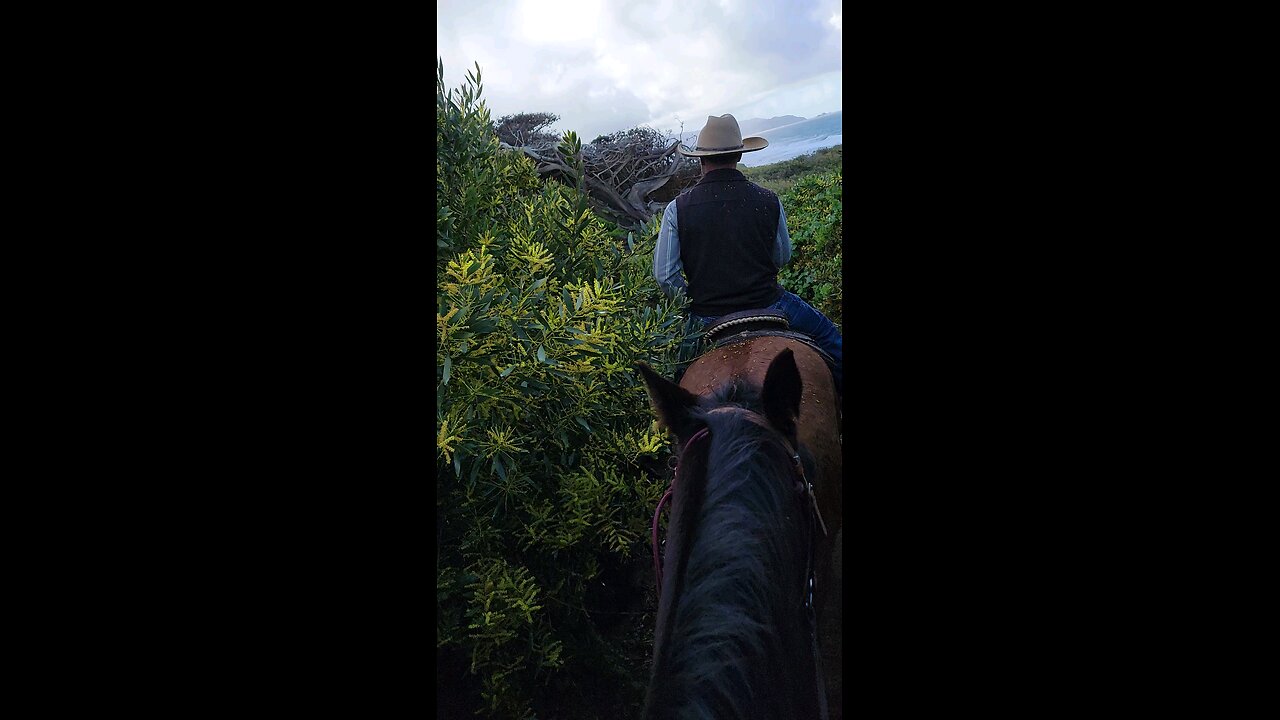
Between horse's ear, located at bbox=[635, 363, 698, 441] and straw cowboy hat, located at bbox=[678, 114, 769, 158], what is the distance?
91 centimetres

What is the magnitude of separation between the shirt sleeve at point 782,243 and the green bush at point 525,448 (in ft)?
1.68

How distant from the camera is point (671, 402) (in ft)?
6.57

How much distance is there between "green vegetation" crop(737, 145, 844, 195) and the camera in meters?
2.31

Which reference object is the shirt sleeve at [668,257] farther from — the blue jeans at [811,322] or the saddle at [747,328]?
the blue jeans at [811,322]

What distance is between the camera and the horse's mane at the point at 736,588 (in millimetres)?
1521

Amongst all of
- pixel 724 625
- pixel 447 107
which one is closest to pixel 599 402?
pixel 724 625

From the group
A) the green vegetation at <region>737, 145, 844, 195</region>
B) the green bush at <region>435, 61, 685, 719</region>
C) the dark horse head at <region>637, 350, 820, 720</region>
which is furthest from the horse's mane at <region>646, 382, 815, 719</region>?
the green vegetation at <region>737, 145, 844, 195</region>

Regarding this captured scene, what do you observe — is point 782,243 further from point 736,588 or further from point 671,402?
point 736,588

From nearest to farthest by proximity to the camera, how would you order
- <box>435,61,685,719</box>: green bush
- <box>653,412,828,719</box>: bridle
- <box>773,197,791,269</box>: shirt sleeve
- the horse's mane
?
the horse's mane, <box>653,412,828,719</box>: bridle, <box>435,61,685,719</box>: green bush, <box>773,197,791,269</box>: shirt sleeve

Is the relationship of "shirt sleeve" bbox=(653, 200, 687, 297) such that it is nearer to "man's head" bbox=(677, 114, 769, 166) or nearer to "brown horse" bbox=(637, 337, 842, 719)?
"man's head" bbox=(677, 114, 769, 166)

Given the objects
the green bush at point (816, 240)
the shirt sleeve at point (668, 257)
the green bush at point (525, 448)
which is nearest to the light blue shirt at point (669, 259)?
the shirt sleeve at point (668, 257)

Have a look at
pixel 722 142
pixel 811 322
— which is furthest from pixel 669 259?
pixel 811 322

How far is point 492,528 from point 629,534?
1.46ft
